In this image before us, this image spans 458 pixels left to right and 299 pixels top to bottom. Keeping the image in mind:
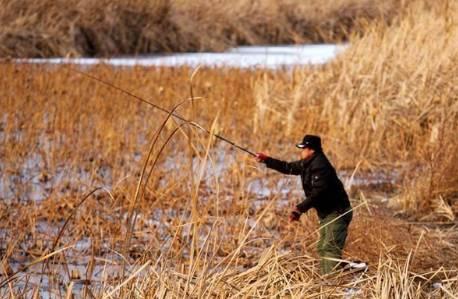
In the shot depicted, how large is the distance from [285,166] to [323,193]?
0.57ft

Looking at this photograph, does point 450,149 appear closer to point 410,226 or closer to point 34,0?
point 410,226

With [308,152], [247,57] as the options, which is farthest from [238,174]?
[247,57]

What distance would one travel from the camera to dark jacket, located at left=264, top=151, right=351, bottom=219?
11.0ft

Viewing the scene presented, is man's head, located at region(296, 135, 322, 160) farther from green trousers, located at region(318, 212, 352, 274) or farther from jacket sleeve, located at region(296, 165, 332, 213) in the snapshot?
green trousers, located at region(318, 212, 352, 274)

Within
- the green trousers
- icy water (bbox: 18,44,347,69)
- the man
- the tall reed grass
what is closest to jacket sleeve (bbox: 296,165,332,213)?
the man

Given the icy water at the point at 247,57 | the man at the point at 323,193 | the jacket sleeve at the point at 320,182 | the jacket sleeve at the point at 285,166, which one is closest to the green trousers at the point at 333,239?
the man at the point at 323,193

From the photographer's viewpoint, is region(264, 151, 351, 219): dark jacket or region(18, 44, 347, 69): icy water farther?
region(18, 44, 347, 69): icy water

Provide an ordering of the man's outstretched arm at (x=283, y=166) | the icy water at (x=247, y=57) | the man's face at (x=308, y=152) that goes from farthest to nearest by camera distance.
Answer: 1. the icy water at (x=247, y=57)
2. the man's face at (x=308, y=152)
3. the man's outstretched arm at (x=283, y=166)

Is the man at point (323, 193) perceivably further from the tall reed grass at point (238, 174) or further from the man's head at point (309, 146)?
the tall reed grass at point (238, 174)

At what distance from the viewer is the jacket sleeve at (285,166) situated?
333 centimetres

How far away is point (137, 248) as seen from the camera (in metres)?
3.95

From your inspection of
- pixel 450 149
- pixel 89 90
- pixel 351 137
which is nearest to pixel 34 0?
pixel 89 90

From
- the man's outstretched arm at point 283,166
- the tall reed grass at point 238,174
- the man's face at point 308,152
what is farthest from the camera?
the man's face at point 308,152

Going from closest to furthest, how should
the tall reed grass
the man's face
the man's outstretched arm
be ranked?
the tall reed grass
the man's outstretched arm
the man's face
